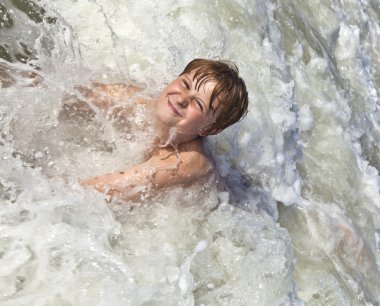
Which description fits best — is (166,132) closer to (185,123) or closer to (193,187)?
(185,123)

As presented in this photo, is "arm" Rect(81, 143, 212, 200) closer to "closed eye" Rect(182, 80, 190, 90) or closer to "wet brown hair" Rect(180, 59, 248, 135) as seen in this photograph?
"wet brown hair" Rect(180, 59, 248, 135)

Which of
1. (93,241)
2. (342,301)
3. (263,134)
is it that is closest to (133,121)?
(93,241)

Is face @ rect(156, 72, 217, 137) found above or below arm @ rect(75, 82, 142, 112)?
above

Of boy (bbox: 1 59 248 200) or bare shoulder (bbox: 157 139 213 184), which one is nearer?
boy (bbox: 1 59 248 200)

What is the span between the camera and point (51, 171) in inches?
104

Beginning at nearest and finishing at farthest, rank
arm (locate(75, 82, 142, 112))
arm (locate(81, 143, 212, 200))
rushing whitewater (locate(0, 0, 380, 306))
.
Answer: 1. rushing whitewater (locate(0, 0, 380, 306))
2. arm (locate(81, 143, 212, 200))
3. arm (locate(75, 82, 142, 112))

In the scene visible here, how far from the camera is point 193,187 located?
2.89 meters

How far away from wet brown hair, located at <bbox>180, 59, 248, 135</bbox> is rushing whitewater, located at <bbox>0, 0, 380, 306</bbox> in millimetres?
338

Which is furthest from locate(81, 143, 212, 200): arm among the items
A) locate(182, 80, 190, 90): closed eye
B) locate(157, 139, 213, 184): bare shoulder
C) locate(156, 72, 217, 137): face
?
→ locate(182, 80, 190, 90): closed eye

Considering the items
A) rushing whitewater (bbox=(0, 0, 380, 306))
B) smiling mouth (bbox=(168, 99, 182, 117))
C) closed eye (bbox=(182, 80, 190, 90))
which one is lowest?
rushing whitewater (bbox=(0, 0, 380, 306))

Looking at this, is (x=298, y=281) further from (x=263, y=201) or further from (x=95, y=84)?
(x=95, y=84)

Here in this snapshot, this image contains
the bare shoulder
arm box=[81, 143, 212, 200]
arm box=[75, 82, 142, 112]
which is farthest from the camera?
arm box=[75, 82, 142, 112]

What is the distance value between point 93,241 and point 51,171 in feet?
1.52

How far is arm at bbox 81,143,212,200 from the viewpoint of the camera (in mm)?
2643
